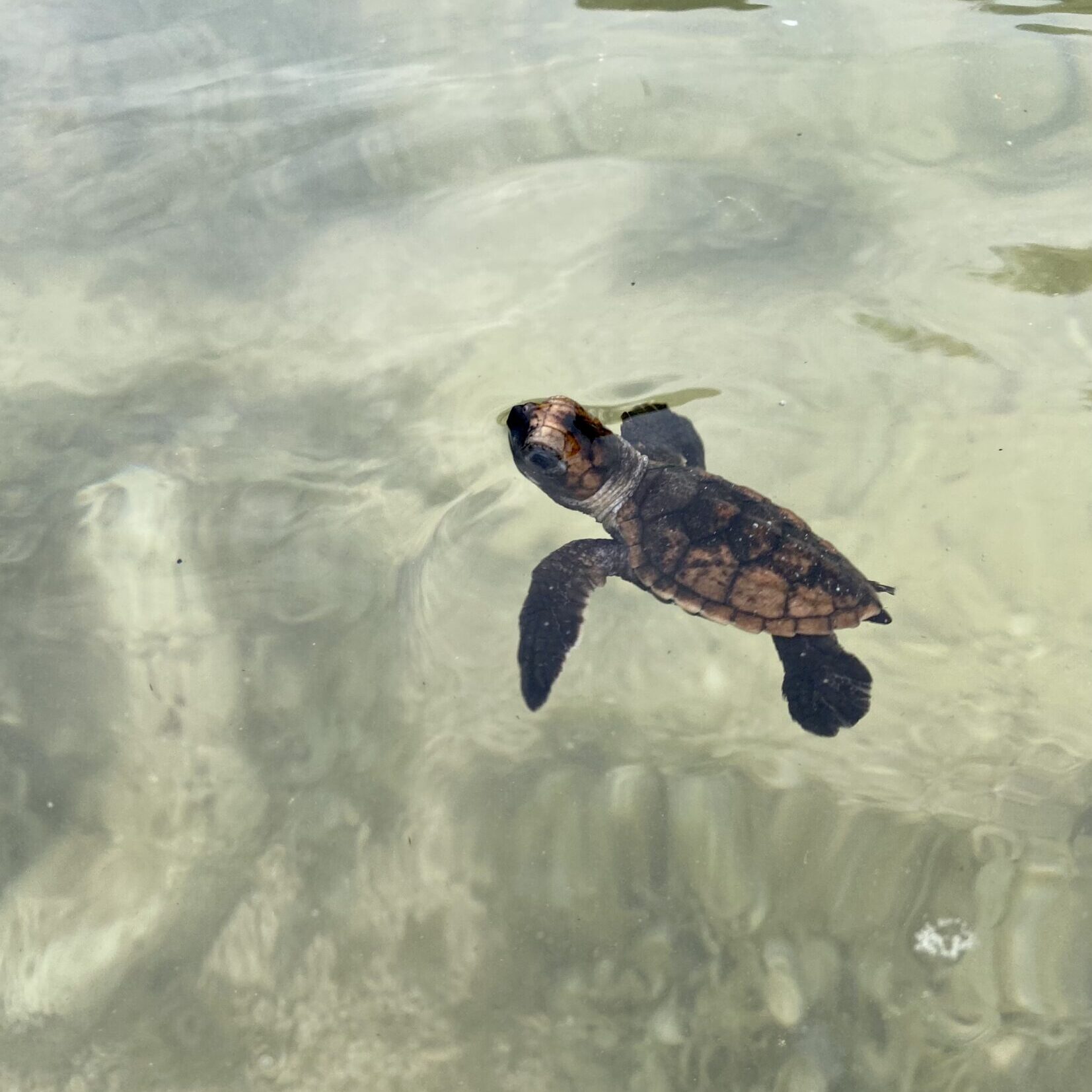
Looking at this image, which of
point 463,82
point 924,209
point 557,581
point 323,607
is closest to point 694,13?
Result: point 463,82

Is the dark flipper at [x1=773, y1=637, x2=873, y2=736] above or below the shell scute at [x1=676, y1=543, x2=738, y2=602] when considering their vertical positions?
below

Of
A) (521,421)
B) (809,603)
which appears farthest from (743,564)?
(521,421)

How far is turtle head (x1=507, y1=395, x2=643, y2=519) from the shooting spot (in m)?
3.51

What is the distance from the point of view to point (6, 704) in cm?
338

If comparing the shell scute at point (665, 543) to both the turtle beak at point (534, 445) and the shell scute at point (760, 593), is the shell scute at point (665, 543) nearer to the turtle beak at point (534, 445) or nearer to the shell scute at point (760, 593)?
the shell scute at point (760, 593)

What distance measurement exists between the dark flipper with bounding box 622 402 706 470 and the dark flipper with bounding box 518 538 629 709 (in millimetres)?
513

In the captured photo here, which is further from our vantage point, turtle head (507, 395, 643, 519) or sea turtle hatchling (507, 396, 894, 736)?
turtle head (507, 395, 643, 519)

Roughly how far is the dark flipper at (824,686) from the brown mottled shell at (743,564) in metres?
0.09

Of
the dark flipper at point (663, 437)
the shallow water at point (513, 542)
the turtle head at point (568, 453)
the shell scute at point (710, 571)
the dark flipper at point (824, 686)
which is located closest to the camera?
the shallow water at point (513, 542)

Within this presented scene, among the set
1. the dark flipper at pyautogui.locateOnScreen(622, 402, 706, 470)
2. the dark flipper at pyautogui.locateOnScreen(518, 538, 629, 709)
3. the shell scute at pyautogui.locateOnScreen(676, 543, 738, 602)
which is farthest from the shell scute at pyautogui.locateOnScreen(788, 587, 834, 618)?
the dark flipper at pyautogui.locateOnScreen(622, 402, 706, 470)

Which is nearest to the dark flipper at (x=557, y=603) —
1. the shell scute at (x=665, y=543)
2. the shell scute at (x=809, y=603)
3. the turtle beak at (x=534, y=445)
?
the shell scute at (x=665, y=543)

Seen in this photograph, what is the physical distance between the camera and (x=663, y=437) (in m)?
3.91

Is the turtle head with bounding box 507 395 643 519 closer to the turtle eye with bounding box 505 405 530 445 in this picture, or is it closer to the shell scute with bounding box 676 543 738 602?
the turtle eye with bounding box 505 405 530 445

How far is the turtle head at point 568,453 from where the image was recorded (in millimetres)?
3514
